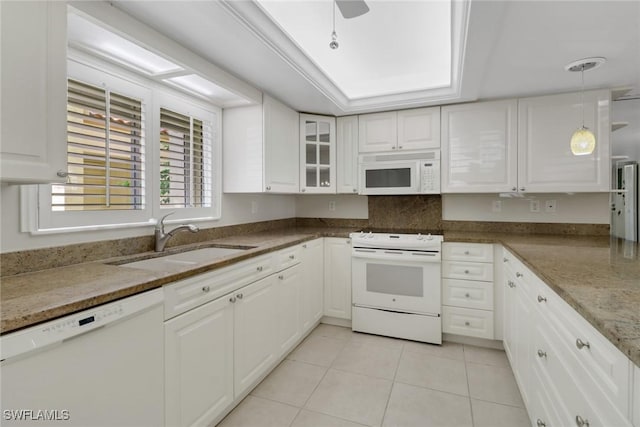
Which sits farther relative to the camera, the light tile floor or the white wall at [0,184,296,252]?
the light tile floor

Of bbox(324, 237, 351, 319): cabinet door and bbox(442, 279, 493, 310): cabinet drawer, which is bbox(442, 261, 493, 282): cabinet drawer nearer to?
bbox(442, 279, 493, 310): cabinet drawer

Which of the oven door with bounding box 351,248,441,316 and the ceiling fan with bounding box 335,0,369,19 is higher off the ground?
the ceiling fan with bounding box 335,0,369,19

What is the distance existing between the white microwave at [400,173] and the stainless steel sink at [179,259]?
1508 mm

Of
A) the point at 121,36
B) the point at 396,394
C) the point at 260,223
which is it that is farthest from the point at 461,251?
the point at 121,36

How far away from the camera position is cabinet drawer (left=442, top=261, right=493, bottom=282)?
2512 millimetres

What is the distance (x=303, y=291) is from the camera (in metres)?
2.60

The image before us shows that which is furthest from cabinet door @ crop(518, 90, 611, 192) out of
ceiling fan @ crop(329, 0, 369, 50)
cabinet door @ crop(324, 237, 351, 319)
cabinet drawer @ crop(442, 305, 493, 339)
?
ceiling fan @ crop(329, 0, 369, 50)

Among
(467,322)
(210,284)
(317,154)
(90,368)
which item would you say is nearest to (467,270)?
(467,322)

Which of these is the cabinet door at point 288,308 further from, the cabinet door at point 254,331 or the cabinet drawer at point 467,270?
the cabinet drawer at point 467,270

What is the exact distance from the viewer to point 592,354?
887 millimetres

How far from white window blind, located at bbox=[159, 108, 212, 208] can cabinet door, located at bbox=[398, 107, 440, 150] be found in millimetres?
1778

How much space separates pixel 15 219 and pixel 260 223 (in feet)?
6.19

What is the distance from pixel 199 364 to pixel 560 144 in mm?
3025

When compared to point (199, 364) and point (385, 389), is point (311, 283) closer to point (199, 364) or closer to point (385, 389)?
point (385, 389)
